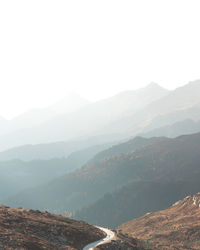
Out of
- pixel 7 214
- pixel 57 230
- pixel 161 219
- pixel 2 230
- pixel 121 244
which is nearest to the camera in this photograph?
pixel 2 230

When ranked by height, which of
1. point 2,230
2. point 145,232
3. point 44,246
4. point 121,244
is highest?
point 2,230

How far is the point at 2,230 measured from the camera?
59.9m

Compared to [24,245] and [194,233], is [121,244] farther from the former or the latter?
[194,233]

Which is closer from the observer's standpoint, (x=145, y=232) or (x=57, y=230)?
(x=57, y=230)

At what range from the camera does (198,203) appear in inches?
7426

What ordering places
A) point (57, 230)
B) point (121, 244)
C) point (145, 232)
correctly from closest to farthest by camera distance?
point (121, 244)
point (57, 230)
point (145, 232)

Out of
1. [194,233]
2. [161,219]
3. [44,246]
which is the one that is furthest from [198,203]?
[44,246]

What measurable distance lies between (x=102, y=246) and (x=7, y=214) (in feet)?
97.0

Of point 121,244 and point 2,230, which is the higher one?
point 2,230

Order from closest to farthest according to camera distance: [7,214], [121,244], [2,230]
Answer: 1. [2,230]
2. [121,244]
3. [7,214]

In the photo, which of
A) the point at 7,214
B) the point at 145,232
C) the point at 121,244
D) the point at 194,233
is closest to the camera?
the point at 121,244

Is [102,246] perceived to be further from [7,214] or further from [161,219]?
[161,219]

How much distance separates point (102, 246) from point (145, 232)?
102830 mm

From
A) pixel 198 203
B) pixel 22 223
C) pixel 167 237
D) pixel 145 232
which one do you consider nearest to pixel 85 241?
pixel 22 223
